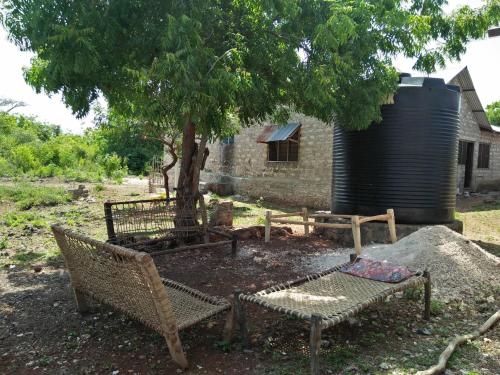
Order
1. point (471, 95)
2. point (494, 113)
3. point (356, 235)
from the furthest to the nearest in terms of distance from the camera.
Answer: point (494, 113) → point (471, 95) → point (356, 235)

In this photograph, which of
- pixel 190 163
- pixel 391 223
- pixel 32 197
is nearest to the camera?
pixel 391 223

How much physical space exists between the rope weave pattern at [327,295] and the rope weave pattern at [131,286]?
0.42 metres

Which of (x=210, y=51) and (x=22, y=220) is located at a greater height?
(x=210, y=51)

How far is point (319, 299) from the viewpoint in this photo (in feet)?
9.80

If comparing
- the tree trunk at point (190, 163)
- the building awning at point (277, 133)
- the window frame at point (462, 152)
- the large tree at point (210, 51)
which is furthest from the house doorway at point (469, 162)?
the tree trunk at point (190, 163)

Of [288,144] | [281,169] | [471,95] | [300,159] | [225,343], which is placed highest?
[471,95]

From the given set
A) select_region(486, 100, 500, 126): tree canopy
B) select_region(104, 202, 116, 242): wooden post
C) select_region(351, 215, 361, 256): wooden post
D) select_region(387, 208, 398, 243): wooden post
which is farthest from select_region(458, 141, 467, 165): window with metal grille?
select_region(486, 100, 500, 126): tree canopy

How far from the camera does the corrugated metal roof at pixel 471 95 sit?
1302cm

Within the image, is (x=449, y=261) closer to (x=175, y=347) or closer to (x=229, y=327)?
(x=229, y=327)

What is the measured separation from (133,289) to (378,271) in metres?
2.18

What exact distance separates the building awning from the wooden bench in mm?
8558

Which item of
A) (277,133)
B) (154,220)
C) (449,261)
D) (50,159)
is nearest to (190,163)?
(154,220)

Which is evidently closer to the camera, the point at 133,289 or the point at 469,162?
the point at 133,289

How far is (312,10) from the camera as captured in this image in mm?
4602
